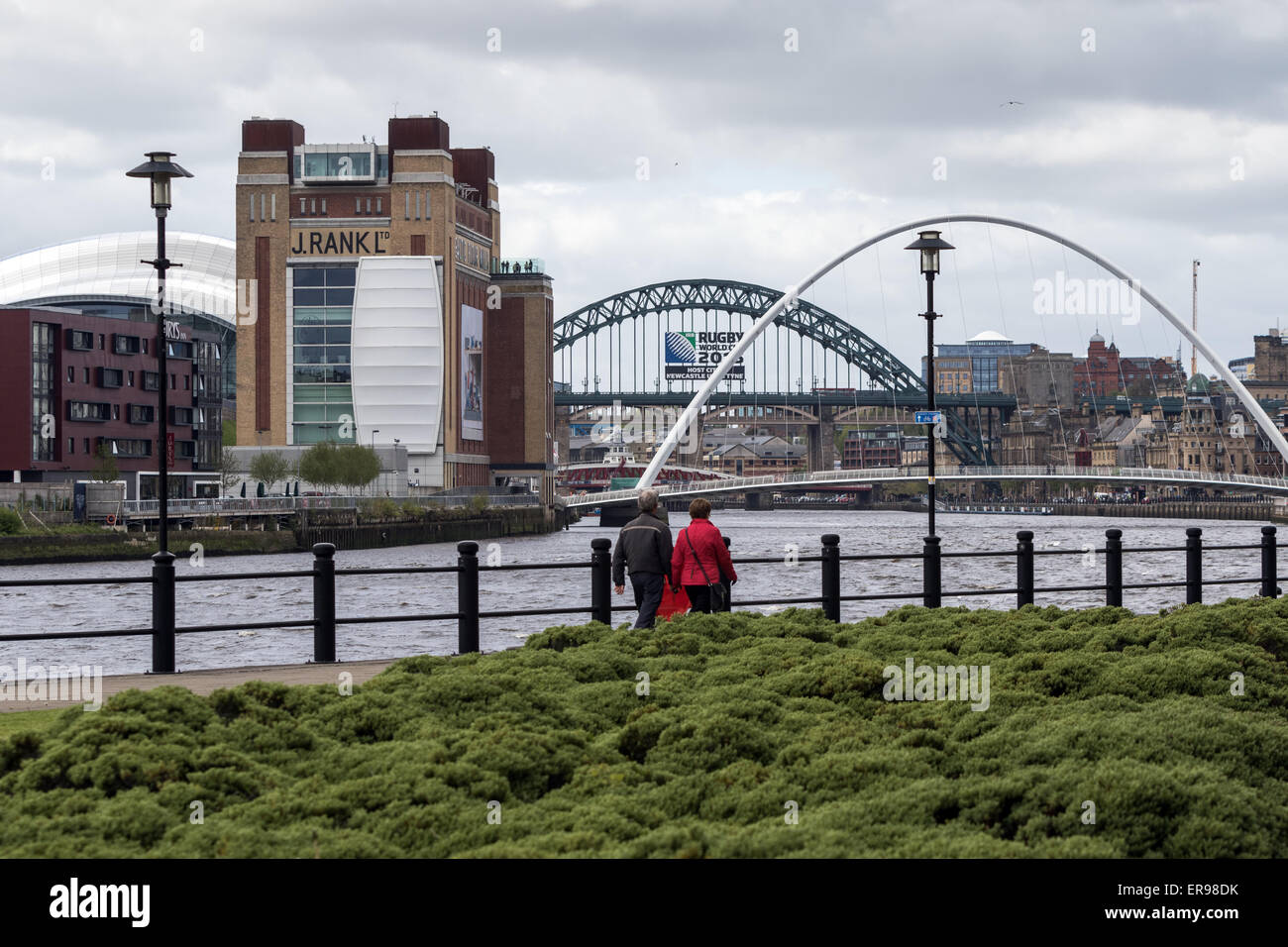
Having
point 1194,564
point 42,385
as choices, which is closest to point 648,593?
point 1194,564

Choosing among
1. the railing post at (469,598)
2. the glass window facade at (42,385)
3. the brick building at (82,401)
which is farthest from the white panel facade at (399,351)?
the railing post at (469,598)

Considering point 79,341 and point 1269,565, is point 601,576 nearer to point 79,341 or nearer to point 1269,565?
point 1269,565

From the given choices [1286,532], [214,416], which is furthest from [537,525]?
[1286,532]

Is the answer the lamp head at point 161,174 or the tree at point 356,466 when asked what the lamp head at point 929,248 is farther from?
the tree at point 356,466

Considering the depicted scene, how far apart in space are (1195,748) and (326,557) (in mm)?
9278

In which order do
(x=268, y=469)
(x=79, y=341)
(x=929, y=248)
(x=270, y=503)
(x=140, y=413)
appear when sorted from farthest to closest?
(x=268, y=469) < (x=140, y=413) < (x=79, y=341) < (x=270, y=503) < (x=929, y=248)

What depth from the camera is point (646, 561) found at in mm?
15656

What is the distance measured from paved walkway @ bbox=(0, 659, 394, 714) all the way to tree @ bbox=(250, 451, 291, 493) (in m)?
110

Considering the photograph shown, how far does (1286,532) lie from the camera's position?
12519cm

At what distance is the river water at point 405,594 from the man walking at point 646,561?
160 cm

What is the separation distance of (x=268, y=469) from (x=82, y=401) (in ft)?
51.3

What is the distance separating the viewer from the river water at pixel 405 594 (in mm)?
37156
